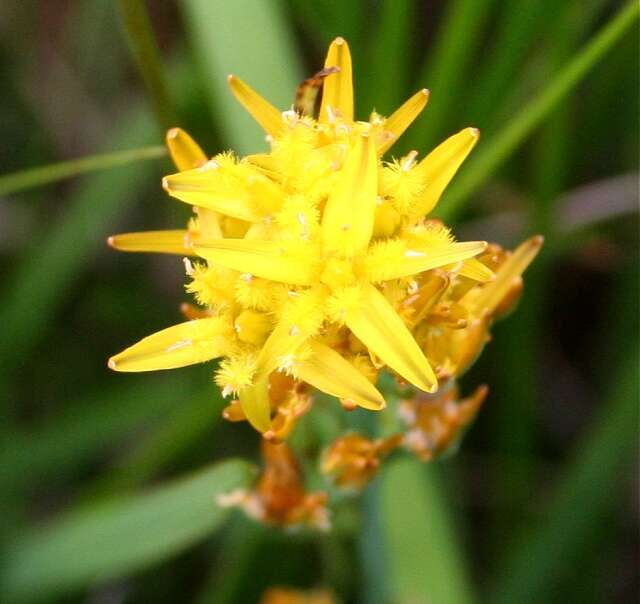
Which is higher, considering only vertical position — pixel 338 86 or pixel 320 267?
pixel 338 86

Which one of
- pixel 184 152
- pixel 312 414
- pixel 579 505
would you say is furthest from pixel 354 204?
pixel 579 505

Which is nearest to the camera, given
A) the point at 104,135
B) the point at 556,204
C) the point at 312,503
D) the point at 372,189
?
the point at 372,189

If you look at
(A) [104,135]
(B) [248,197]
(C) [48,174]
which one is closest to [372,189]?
(B) [248,197]

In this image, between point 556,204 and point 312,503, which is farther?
point 556,204

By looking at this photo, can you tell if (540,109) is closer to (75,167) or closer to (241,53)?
(241,53)

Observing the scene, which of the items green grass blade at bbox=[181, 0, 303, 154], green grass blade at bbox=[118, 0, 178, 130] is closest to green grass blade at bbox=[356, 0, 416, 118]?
green grass blade at bbox=[181, 0, 303, 154]

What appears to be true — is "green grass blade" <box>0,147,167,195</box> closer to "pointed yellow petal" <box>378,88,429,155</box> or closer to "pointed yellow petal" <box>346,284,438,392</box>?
"pointed yellow petal" <box>378,88,429,155</box>

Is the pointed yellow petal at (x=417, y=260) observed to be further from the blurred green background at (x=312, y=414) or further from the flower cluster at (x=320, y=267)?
the blurred green background at (x=312, y=414)

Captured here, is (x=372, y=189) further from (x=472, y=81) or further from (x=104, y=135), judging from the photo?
(x=104, y=135)
